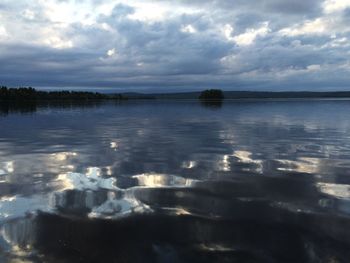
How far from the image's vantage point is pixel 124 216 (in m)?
10.6

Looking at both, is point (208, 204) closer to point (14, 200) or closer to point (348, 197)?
point (348, 197)

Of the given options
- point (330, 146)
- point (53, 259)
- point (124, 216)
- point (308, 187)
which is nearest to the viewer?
point (53, 259)

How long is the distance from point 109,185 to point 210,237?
587 centimetres

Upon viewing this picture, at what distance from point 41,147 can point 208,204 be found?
1601 cm

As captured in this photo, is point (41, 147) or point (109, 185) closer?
point (109, 185)

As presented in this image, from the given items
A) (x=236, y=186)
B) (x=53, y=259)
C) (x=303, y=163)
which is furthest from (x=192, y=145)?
(x=53, y=259)

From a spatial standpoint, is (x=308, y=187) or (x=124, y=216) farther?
(x=308, y=187)

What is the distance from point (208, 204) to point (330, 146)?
50.0 ft

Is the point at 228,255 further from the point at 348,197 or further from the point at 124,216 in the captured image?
the point at 348,197

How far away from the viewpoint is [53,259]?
797 cm

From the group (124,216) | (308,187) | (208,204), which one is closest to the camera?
(124,216)

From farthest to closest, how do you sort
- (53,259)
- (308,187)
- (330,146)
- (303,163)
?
1. (330,146)
2. (303,163)
3. (308,187)
4. (53,259)

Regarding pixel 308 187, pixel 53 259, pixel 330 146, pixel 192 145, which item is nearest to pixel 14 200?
pixel 53 259

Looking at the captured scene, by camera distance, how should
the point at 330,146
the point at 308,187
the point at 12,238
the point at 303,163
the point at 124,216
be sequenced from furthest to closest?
the point at 330,146, the point at 303,163, the point at 308,187, the point at 124,216, the point at 12,238
